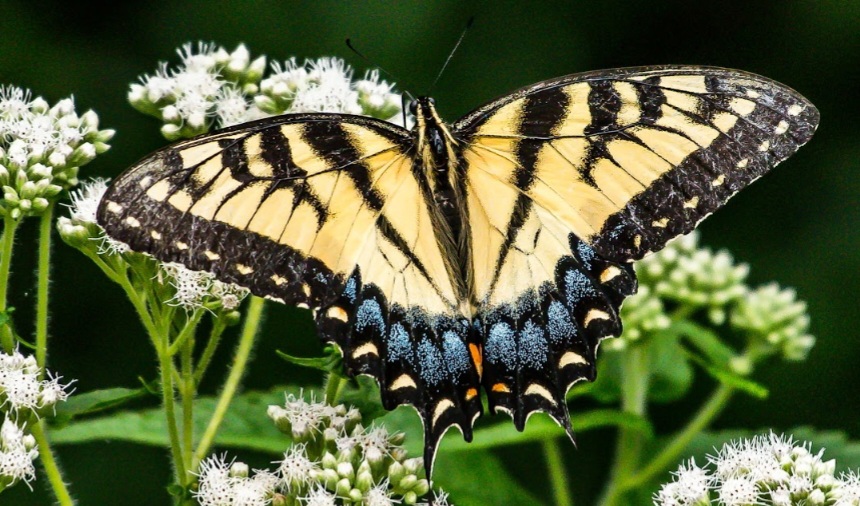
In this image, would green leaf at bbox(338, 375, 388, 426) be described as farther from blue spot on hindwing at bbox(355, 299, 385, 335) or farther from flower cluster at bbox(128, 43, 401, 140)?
flower cluster at bbox(128, 43, 401, 140)

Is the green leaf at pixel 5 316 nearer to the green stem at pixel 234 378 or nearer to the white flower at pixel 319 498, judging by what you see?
the green stem at pixel 234 378

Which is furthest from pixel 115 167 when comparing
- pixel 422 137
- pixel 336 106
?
pixel 422 137

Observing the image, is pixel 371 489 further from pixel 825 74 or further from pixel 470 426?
pixel 825 74

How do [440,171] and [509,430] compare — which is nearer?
[440,171]

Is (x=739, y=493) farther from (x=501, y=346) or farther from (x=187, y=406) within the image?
(x=187, y=406)

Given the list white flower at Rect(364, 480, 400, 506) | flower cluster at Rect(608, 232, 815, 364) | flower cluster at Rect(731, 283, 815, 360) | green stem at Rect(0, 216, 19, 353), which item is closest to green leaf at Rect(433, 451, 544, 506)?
white flower at Rect(364, 480, 400, 506)

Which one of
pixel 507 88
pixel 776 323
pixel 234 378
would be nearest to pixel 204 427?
pixel 234 378

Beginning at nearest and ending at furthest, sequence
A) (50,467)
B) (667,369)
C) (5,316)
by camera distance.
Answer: (5,316)
(50,467)
(667,369)
